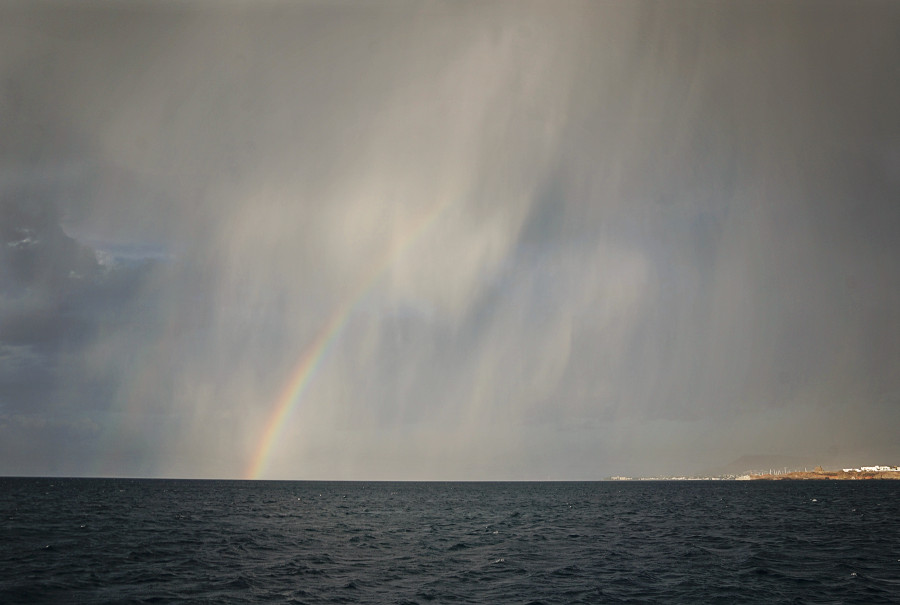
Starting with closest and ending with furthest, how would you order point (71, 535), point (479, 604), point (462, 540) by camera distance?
point (479, 604) < point (71, 535) < point (462, 540)

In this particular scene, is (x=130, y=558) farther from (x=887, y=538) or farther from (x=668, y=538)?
(x=887, y=538)

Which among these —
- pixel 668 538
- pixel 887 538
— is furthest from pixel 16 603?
pixel 887 538

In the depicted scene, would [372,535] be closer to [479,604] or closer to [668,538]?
[668,538]

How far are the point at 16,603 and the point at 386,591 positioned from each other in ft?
57.9

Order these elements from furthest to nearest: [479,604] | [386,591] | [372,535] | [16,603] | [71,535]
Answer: [372,535] < [71,535] < [386,591] < [479,604] < [16,603]

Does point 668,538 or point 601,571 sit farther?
point 668,538

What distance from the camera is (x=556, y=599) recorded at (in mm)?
31438

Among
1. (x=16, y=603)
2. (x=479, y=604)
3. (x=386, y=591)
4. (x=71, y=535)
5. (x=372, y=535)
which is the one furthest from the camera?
(x=372, y=535)

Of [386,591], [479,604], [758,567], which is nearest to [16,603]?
[386,591]

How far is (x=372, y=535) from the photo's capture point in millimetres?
62250

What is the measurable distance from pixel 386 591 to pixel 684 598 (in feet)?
52.4

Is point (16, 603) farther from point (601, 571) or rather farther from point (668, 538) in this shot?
point (668, 538)

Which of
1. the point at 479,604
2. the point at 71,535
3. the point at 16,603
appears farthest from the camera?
the point at 71,535

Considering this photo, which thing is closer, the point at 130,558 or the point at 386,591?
the point at 386,591
